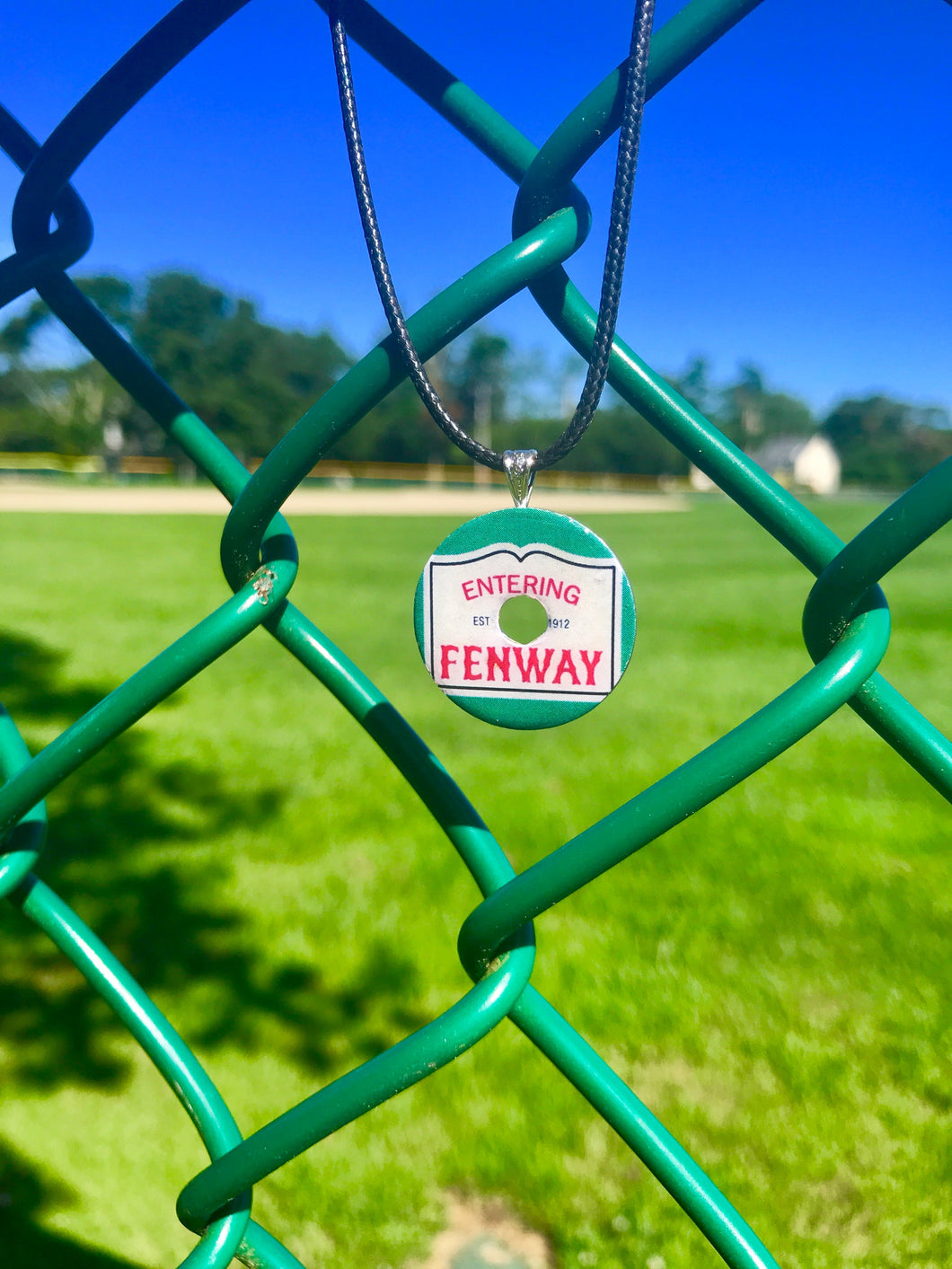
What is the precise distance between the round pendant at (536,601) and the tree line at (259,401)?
4460cm

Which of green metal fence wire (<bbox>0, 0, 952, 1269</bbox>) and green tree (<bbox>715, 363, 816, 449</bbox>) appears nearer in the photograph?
green metal fence wire (<bbox>0, 0, 952, 1269</bbox>)

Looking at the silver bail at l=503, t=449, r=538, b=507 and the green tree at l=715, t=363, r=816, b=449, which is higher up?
the green tree at l=715, t=363, r=816, b=449

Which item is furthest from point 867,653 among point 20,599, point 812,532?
point 20,599

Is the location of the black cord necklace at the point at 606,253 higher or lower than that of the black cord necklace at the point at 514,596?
higher

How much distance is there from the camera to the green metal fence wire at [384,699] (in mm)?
569

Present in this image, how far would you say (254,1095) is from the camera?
226cm

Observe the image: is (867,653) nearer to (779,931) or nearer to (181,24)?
(181,24)

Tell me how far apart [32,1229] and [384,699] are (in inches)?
70.7

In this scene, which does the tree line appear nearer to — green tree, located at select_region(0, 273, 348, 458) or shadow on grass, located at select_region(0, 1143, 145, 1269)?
green tree, located at select_region(0, 273, 348, 458)

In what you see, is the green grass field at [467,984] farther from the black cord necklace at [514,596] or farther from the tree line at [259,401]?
the tree line at [259,401]

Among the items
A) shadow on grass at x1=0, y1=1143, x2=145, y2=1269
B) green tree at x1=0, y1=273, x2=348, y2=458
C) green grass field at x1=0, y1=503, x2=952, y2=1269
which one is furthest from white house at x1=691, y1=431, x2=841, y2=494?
shadow on grass at x1=0, y1=1143, x2=145, y2=1269

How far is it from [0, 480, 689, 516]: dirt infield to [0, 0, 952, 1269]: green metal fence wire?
1989 cm

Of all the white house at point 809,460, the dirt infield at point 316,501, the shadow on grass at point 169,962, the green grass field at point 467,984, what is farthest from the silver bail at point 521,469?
the white house at point 809,460

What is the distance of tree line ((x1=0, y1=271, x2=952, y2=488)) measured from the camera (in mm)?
47031
